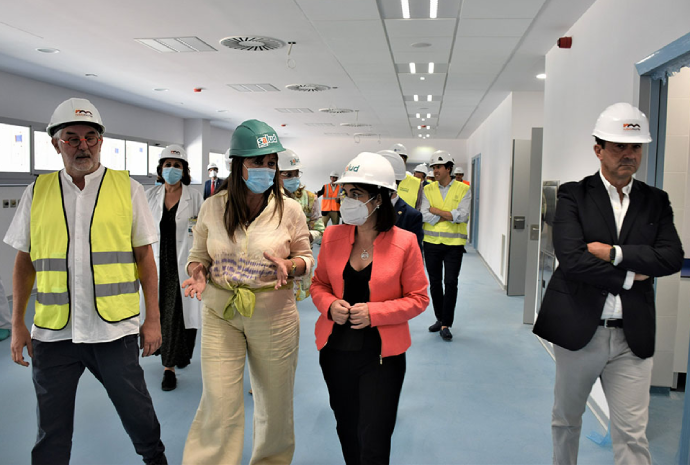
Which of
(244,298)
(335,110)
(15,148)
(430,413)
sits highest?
(335,110)

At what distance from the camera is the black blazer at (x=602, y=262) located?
203cm

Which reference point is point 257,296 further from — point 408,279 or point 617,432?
point 617,432

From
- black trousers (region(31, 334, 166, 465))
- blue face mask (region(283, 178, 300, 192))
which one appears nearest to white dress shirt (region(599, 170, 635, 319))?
black trousers (region(31, 334, 166, 465))

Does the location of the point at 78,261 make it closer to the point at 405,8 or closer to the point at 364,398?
the point at 364,398

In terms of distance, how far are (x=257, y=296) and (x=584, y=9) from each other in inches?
138

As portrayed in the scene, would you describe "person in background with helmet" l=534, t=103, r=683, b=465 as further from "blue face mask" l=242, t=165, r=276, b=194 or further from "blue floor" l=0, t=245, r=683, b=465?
"blue face mask" l=242, t=165, r=276, b=194

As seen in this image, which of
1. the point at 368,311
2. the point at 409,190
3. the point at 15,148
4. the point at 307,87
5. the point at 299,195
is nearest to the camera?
the point at 368,311

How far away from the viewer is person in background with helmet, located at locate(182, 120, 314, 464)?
7.24 feet

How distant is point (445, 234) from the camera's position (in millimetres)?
4961

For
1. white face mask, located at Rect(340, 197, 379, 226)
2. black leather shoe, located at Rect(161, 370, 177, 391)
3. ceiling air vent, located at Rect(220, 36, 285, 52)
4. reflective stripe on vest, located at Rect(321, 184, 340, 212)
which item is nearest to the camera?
white face mask, located at Rect(340, 197, 379, 226)

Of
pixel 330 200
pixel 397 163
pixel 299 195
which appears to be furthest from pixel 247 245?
pixel 330 200

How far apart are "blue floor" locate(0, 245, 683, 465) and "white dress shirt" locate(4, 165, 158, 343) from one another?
1.04 m

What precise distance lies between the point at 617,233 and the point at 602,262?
184 millimetres

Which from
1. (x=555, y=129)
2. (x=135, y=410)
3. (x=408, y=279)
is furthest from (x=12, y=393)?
(x=555, y=129)
